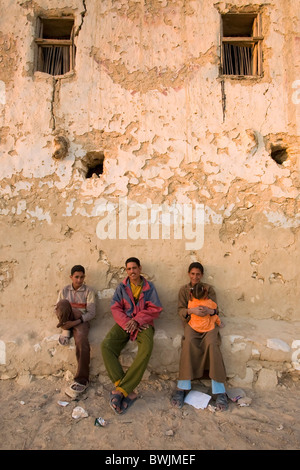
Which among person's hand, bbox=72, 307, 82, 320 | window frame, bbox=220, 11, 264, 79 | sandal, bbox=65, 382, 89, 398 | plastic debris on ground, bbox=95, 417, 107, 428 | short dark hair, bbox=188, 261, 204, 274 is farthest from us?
window frame, bbox=220, 11, 264, 79

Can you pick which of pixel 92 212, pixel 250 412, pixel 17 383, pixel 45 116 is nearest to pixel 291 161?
pixel 92 212

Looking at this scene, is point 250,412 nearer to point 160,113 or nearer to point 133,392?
point 133,392

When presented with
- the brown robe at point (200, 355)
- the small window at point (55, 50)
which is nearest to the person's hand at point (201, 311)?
the brown robe at point (200, 355)

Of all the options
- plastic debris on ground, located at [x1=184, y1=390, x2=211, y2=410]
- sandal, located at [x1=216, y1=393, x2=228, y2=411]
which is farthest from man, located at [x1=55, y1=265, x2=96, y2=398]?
sandal, located at [x1=216, y1=393, x2=228, y2=411]

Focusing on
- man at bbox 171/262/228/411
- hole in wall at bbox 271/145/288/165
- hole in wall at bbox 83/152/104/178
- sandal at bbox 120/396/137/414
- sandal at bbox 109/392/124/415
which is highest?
hole in wall at bbox 271/145/288/165

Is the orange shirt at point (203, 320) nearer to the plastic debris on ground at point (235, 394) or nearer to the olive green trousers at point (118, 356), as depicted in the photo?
the olive green trousers at point (118, 356)

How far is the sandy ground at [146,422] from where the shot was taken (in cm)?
225

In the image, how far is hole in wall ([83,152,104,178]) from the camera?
3.67 metres

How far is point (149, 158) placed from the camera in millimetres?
3596

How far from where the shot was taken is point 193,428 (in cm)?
242

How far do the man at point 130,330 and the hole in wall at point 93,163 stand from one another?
127 cm

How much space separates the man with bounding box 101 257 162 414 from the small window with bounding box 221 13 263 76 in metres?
2.76

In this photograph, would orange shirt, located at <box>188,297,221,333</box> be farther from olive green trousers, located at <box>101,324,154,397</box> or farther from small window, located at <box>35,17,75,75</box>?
small window, located at <box>35,17,75,75</box>

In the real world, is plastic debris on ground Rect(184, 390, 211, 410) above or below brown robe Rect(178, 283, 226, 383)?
below
